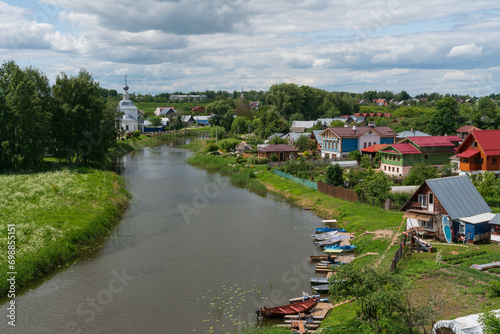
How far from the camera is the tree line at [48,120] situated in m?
38.8

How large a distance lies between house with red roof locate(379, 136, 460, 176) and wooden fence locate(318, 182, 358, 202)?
12597 mm

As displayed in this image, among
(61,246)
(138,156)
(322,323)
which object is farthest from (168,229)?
(138,156)

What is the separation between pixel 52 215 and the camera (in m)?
25.9

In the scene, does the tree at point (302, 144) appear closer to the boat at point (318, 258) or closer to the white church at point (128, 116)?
the boat at point (318, 258)

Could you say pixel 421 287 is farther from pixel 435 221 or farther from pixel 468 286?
pixel 435 221

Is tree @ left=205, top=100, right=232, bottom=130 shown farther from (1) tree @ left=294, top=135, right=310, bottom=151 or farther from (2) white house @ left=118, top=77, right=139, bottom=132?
(1) tree @ left=294, top=135, right=310, bottom=151

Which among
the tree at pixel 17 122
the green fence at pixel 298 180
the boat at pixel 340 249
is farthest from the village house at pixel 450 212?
the tree at pixel 17 122

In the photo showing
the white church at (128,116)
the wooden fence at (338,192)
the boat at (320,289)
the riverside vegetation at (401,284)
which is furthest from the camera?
the white church at (128,116)

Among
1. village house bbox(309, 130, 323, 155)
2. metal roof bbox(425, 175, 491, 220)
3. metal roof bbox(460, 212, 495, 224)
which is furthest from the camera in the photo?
village house bbox(309, 130, 323, 155)

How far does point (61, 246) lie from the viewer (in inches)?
896

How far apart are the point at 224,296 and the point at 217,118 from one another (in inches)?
3646

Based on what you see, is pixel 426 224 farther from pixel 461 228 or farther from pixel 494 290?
pixel 494 290

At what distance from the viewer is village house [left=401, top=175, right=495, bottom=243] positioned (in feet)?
73.6

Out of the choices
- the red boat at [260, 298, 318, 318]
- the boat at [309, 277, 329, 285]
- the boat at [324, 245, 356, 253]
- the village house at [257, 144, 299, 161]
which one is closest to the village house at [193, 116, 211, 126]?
the village house at [257, 144, 299, 161]
